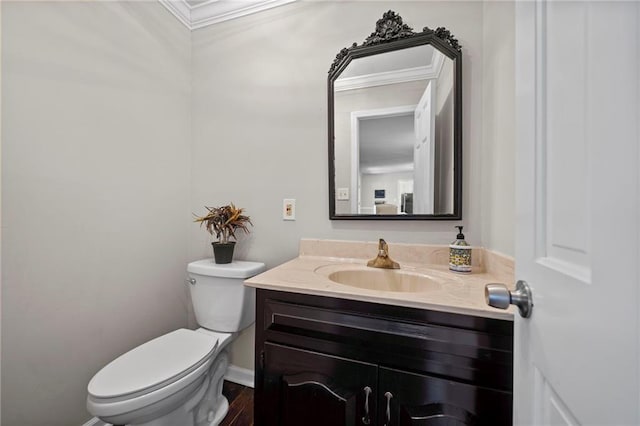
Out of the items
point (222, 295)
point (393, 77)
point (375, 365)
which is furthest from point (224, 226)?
point (393, 77)

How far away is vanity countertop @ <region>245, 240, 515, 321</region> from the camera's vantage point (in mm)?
709

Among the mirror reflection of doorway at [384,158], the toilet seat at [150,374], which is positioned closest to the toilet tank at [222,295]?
the toilet seat at [150,374]

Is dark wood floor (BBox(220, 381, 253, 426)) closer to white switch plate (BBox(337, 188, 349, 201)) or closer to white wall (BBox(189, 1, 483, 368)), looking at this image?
white wall (BBox(189, 1, 483, 368))

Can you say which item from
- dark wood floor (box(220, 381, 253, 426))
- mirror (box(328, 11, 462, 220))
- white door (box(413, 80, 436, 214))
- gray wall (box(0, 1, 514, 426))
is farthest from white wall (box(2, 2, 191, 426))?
white door (box(413, 80, 436, 214))

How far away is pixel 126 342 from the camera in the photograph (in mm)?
1288

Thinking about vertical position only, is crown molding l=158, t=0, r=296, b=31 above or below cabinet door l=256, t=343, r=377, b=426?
above

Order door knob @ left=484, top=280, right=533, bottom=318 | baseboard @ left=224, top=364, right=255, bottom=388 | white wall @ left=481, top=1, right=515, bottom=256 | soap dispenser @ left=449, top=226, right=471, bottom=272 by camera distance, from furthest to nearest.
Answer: baseboard @ left=224, top=364, right=255, bottom=388, soap dispenser @ left=449, top=226, right=471, bottom=272, white wall @ left=481, top=1, right=515, bottom=256, door knob @ left=484, top=280, right=533, bottom=318

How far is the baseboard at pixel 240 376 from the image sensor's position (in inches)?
60.0

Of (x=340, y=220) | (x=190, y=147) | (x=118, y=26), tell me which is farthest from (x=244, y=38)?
(x=340, y=220)

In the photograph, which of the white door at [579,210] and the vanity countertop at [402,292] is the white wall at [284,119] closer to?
the vanity countertop at [402,292]

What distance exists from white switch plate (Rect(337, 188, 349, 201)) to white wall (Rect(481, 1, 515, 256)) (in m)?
0.62

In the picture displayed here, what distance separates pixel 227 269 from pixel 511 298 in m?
1.19

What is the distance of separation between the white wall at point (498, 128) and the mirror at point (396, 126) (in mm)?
107

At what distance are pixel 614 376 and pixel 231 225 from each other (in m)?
1.44
